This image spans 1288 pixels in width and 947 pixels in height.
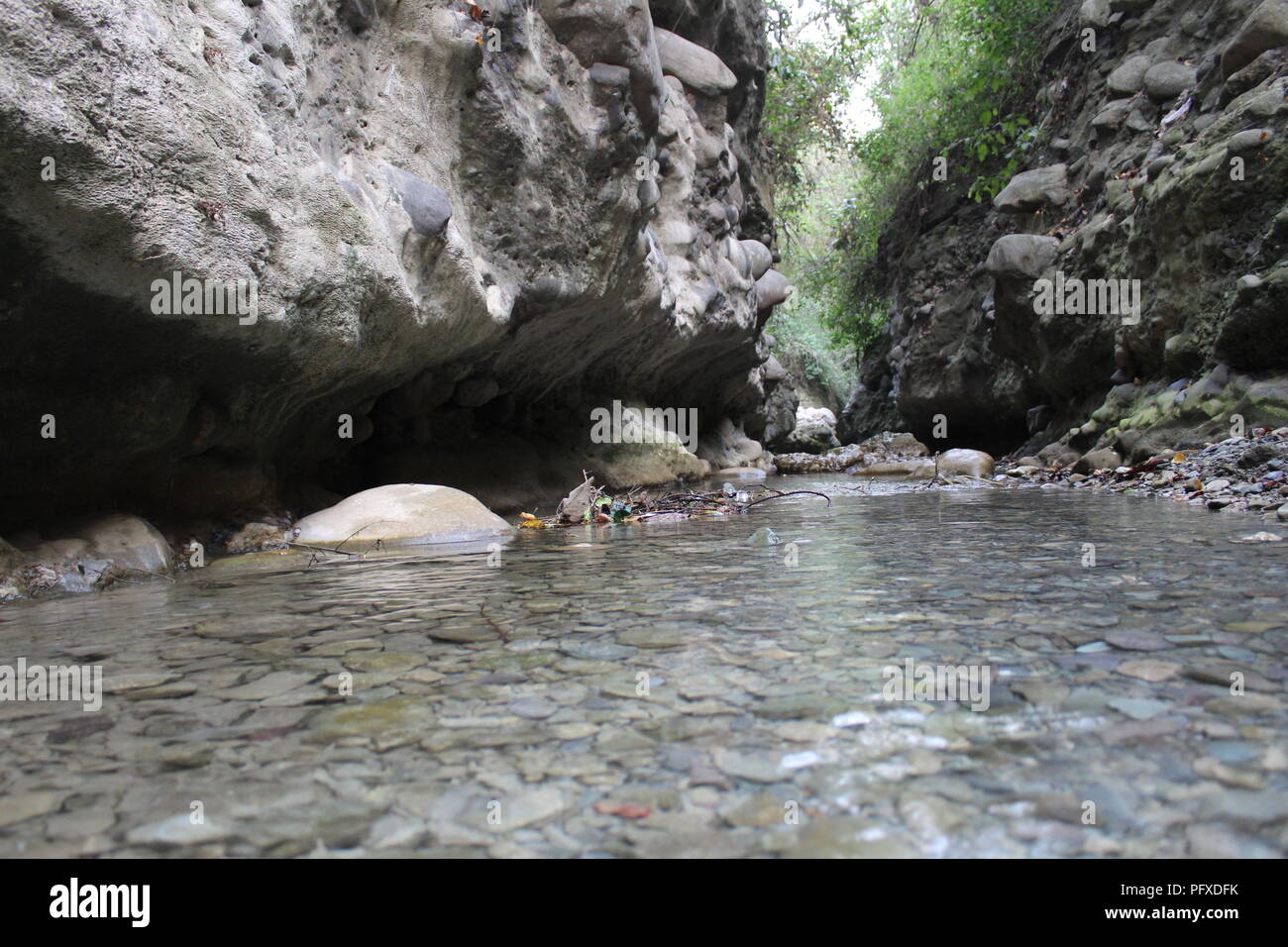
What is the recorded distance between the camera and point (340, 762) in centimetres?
129

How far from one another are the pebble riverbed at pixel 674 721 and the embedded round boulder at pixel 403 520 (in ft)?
5.16

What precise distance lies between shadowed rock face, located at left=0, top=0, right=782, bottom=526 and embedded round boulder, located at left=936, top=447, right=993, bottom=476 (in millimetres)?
5126

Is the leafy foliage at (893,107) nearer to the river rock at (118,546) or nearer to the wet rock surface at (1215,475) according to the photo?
the wet rock surface at (1215,475)

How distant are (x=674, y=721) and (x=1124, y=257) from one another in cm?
928

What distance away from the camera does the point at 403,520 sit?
4.63 m

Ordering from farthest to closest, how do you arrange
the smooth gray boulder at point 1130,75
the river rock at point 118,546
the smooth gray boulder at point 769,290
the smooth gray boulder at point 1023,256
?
1. the smooth gray boulder at point 769,290
2. the smooth gray boulder at point 1023,256
3. the smooth gray boulder at point 1130,75
4. the river rock at point 118,546

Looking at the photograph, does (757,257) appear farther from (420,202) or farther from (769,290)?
(420,202)

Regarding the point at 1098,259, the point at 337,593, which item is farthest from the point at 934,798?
the point at 1098,259

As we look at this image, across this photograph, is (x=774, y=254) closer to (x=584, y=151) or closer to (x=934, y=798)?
(x=584, y=151)

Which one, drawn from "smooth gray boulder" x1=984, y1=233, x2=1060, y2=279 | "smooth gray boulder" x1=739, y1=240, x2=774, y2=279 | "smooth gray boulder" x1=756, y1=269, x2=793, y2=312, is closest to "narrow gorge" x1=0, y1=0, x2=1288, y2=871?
"smooth gray boulder" x1=984, y1=233, x2=1060, y2=279

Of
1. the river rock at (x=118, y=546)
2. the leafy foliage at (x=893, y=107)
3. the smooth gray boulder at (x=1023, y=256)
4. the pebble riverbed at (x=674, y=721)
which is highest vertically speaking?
the leafy foliage at (x=893, y=107)

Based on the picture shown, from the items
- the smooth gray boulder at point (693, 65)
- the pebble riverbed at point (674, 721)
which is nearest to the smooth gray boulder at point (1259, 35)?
the smooth gray boulder at point (693, 65)

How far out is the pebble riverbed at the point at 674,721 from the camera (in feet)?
3.40

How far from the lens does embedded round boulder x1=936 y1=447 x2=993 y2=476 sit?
10.3 meters
